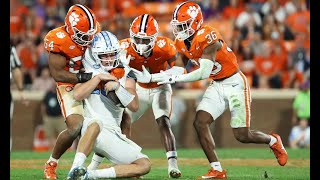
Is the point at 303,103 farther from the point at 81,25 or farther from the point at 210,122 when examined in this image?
the point at 81,25

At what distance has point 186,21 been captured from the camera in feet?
28.4

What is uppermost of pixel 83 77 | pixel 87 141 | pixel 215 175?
pixel 83 77

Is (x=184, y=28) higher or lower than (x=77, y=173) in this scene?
higher

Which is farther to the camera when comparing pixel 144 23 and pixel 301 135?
pixel 301 135

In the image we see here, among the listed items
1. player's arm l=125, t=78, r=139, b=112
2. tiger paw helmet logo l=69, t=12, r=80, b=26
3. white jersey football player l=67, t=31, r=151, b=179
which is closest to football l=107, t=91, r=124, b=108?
white jersey football player l=67, t=31, r=151, b=179

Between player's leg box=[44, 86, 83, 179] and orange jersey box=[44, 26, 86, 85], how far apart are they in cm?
28

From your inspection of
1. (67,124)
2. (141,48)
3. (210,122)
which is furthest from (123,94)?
(210,122)

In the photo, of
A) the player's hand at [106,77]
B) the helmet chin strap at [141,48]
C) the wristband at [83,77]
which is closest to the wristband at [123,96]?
the player's hand at [106,77]

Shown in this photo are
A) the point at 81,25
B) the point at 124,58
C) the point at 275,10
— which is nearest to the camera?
the point at 81,25

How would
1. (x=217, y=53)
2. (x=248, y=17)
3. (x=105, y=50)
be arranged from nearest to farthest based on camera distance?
1. (x=105, y=50)
2. (x=217, y=53)
3. (x=248, y=17)

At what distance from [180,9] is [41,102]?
7.70 m

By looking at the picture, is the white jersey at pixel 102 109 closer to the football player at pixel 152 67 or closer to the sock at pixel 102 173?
the sock at pixel 102 173

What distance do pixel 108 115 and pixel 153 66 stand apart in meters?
1.81

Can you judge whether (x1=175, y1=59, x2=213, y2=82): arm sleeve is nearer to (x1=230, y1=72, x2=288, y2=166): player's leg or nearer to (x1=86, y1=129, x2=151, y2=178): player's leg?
(x1=230, y1=72, x2=288, y2=166): player's leg
